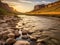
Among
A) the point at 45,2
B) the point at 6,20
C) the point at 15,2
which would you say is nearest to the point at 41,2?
the point at 45,2

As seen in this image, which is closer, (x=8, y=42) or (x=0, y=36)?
(x=8, y=42)

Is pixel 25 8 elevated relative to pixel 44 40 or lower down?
elevated

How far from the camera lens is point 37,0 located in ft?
11.6

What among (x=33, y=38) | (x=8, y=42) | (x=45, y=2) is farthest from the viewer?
(x=45, y=2)

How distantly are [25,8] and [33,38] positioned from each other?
127 cm

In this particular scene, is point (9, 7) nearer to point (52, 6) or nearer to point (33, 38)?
point (52, 6)

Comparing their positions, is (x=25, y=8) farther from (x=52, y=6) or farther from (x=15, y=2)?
(x=52, y=6)

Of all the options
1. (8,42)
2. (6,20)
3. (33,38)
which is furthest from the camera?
(6,20)

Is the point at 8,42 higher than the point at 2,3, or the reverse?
the point at 2,3

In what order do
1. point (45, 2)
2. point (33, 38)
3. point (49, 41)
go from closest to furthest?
point (49, 41)
point (33, 38)
point (45, 2)

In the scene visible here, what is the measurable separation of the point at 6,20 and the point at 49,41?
220cm

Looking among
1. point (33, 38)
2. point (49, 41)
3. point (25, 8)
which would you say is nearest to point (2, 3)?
point (25, 8)

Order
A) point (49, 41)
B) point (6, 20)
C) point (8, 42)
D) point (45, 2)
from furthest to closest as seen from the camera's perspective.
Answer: point (6, 20) < point (45, 2) < point (49, 41) < point (8, 42)

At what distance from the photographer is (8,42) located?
6.80ft
